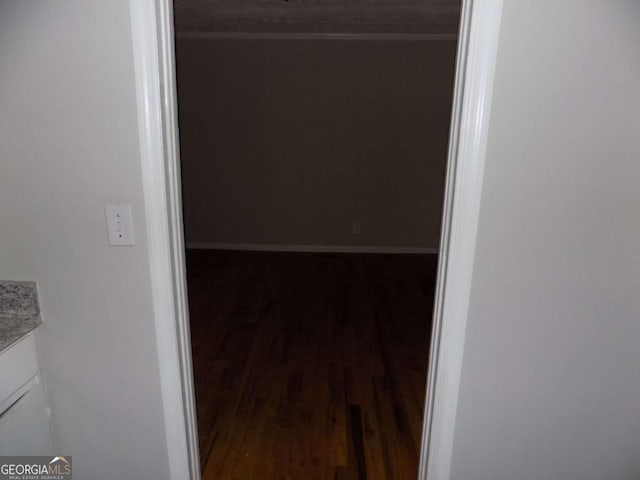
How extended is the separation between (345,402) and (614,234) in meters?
1.52

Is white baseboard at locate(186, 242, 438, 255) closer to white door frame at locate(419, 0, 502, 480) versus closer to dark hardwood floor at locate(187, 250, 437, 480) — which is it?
dark hardwood floor at locate(187, 250, 437, 480)

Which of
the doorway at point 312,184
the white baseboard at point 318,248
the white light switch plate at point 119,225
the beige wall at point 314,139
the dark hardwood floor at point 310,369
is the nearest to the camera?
the white light switch plate at point 119,225

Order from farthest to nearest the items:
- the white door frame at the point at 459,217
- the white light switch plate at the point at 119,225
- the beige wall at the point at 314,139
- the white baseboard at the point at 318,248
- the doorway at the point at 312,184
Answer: the white baseboard at the point at 318,248 → the beige wall at the point at 314,139 → the doorway at the point at 312,184 → the white light switch plate at the point at 119,225 → the white door frame at the point at 459,217

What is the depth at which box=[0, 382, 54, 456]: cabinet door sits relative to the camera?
1.15 meters

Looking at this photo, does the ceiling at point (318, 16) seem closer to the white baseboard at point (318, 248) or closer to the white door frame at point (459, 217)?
the white baseboard at point (318, 248)

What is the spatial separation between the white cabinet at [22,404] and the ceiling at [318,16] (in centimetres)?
294

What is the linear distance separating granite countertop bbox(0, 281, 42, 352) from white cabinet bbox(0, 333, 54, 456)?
42mm

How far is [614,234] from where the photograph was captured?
1.14 m

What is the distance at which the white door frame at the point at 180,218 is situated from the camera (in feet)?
3.34

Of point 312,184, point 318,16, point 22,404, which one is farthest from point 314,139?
point 22,404

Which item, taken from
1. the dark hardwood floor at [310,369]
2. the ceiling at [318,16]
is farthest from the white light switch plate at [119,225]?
the ceiling at [318,16]

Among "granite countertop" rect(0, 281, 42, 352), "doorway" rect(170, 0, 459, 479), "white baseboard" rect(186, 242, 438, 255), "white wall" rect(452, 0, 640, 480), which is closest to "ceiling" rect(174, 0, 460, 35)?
"doorway" rect(170, 0, 459, 479)

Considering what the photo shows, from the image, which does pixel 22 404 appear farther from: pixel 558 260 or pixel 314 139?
pixel 314 139

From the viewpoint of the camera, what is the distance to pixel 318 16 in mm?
3551
